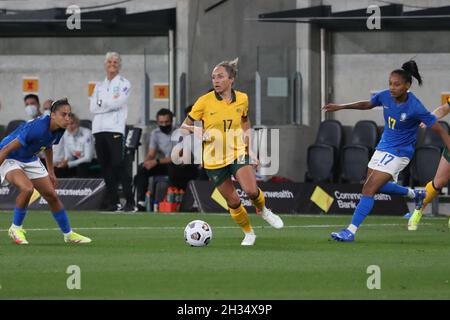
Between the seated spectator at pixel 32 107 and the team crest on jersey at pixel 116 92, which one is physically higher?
the team crest on jersey at pixel 116 92

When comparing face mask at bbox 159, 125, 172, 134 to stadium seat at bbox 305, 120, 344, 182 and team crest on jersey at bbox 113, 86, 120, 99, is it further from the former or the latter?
stadium seat at bbox 305, 120, 344, 182

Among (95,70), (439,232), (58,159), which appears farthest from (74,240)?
(95,70)

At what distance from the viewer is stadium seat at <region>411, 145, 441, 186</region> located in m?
23.0

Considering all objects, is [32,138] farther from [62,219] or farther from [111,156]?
[111,156]

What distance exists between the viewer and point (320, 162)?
2417 centimetres

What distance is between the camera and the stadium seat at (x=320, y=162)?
24.0 metres

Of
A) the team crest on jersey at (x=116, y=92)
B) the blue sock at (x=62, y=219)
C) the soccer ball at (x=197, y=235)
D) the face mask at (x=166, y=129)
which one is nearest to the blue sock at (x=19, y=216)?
the blue sock at (x=62, y=219)

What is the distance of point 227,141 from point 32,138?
2.31 meters

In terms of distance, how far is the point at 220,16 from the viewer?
84.7 ft

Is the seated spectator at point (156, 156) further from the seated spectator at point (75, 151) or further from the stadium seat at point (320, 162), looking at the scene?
the stadium seat at point (320, 162)

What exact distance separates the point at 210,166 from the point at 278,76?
10.7 meters

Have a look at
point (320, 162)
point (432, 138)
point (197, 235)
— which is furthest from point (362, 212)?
point (432, 138)

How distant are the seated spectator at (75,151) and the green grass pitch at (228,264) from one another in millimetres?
5880

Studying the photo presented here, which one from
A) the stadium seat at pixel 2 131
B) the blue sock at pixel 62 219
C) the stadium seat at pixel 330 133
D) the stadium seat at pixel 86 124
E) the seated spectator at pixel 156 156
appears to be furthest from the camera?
the stadium seat at pixel 2 131
